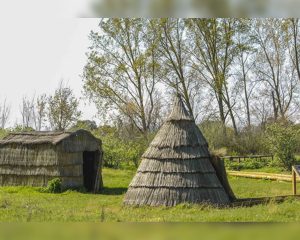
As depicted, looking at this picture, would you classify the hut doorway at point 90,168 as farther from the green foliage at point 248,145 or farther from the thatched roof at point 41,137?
the green foliage at point 248,145

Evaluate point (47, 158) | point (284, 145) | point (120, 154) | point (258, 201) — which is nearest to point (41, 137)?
point (47, 158)

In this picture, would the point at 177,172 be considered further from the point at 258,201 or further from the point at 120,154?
the point at 120,154

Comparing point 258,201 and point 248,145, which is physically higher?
point 248,145

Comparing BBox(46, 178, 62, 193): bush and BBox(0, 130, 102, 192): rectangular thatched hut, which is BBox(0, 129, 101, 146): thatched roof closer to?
BBox(0, 130, 102, 192): rectangular thatched hut

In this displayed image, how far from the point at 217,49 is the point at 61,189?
2307 centimetres

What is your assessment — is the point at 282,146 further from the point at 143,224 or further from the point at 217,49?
the point at 143,224

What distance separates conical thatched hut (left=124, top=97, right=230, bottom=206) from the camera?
12.9 metres

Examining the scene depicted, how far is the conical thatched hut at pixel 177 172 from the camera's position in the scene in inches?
510

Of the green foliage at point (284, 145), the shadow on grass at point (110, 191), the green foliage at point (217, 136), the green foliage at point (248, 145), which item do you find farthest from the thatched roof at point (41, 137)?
the green foliage at point (248, 145)

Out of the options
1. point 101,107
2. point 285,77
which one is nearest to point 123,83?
point 101,107

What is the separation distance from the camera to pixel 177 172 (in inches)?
519

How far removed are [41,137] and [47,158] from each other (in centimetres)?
140

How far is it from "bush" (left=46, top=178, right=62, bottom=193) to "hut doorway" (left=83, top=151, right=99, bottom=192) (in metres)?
2.21

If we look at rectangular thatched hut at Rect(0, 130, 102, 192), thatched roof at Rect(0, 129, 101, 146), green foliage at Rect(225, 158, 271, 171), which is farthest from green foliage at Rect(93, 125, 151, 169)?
thatched roof at Rect(0, 129, 101, 146)
